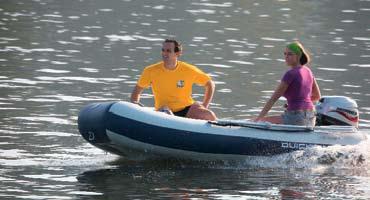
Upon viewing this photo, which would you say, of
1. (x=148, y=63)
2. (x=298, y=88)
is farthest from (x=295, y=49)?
(x=148, y=63)

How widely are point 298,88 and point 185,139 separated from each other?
1.47 metres

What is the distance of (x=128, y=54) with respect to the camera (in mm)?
24750

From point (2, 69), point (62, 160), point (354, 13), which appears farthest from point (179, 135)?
point (354, 13)

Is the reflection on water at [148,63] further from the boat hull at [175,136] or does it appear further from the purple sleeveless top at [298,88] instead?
the purple sleeveless top at [298,88]

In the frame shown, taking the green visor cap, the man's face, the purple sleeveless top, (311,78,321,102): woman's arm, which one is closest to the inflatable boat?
the purple sleeveless top

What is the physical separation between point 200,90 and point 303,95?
6304 mm

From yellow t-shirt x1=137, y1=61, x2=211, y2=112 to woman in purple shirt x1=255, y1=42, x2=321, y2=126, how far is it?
0.94m

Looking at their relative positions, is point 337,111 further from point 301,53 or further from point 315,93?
point 301,53

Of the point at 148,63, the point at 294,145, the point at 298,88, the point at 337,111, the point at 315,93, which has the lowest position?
the point at 148,63

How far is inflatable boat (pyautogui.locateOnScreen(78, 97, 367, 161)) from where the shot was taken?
1396cm

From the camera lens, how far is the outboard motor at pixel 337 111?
14.7 m

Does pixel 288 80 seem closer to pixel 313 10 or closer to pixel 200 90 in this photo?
pixel 200 90

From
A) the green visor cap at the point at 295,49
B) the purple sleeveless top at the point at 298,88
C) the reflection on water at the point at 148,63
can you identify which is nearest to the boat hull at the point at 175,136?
the reflection on water at the point at 148,63

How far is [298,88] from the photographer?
14.3 m
